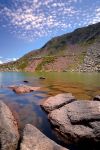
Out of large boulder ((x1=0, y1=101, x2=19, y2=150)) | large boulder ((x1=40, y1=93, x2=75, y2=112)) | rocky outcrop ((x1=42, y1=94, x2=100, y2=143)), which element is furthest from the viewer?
large boulder ((x1=40, y1=93, x2=75, y2=112))

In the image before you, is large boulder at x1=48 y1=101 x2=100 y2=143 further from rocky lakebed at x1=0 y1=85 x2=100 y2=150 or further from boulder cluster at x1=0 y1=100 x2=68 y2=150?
boulder cluster at x1=0 y1=100 x2=68 y2=150

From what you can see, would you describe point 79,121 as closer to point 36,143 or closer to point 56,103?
point 36,143

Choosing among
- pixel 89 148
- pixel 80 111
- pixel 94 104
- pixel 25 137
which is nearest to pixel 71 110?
pixel 80 111

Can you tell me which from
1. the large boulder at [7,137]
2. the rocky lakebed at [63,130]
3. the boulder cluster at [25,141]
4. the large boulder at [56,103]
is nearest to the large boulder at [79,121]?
the rocky lakebed at [63,130]

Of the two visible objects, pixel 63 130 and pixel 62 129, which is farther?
pixel 62 129

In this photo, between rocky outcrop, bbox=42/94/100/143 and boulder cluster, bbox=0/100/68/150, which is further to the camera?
rocky outcrop, bbox=42/94/100/143

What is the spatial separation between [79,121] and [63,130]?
4.50ft

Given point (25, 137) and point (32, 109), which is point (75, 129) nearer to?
point (25, 137)

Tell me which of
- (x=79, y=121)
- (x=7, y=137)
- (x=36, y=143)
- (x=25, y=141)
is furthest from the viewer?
(x=79, y=121)

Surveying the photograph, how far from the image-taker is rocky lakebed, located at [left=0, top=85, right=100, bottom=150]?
13.1 metres

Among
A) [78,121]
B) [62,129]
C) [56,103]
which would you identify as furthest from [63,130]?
[56,103]

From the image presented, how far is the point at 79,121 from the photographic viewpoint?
16.5 m

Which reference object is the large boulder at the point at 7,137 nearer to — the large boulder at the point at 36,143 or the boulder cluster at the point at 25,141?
the boulder cluster at the point at 25,141

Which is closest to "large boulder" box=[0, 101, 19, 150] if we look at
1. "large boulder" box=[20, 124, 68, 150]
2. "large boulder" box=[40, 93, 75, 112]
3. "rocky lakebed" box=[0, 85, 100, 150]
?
"rocky lakebed" box=[0, 85, 100, 150]
